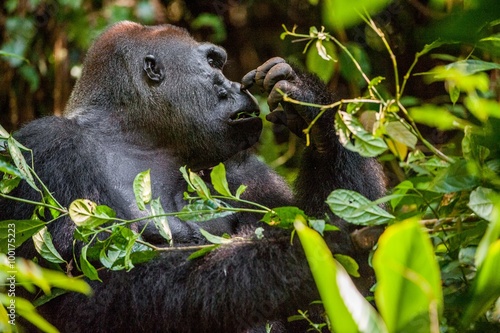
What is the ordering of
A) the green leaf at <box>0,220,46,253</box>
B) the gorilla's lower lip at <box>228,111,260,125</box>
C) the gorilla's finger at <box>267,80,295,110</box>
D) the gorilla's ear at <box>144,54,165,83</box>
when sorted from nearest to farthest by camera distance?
the green leaf at <box>0,220,46,253</box>
the gorilla's finger at <box>267,80,295,110</box>
the gorilla's lower lip at <box>228,111,260,125</box>
the gorilla's ear at <box>144,54,165,83</box>

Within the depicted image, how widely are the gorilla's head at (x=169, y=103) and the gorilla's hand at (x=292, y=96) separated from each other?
11.2 inches

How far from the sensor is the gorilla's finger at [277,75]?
2.30 meters

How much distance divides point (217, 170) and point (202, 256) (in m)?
0.42

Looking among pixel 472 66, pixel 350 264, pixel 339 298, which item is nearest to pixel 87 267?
pixel 350 264

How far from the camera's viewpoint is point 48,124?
94.1 inches

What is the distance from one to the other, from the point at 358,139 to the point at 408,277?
96cm

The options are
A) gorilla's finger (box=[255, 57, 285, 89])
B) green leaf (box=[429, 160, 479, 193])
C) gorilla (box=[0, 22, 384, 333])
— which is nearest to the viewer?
green leaf (box=[429, 160, 479, 193])

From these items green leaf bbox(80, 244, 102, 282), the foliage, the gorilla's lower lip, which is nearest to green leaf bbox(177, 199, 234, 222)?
the foliage

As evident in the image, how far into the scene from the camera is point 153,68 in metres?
2.75

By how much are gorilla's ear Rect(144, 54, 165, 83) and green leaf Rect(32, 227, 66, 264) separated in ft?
3.20

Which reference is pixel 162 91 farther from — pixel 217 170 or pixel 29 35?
pixel 29 35

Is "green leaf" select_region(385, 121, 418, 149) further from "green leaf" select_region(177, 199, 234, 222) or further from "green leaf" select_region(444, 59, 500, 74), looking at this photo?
"green leaf" select_region(177, 199, 234, 222)

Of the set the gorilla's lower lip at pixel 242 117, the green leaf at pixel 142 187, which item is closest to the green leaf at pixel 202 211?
the green leaf at pixel 142 187

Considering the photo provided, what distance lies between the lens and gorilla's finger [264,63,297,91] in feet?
7.54
